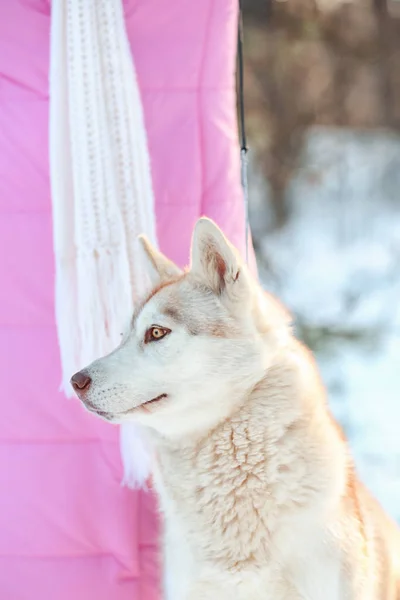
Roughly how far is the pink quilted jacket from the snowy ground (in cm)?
57

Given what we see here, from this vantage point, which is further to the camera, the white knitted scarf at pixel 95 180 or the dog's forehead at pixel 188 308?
the white knitted scarf at pixel 95 180

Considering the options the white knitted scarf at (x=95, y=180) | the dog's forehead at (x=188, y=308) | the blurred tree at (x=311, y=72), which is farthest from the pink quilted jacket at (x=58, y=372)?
the blurred tree at (x=311, y=72)

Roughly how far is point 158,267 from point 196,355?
0.21m

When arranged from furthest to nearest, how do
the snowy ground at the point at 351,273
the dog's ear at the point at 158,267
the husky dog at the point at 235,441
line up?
1. the snowy ground at the point at 351,273
2. the dog's ear at the point at 158,267
3. the husky dog at the point at 235,441

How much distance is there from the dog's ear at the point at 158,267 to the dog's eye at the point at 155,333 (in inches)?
5.4

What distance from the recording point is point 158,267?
104cm

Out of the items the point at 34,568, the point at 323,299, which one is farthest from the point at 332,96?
the point at 34,568

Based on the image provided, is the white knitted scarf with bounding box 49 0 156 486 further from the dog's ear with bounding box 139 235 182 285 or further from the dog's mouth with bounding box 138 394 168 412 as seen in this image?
the dog's mouth with bounding box 138 394 168 412

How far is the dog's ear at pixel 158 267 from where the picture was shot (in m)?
1.03

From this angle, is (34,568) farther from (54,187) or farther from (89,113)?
(89,113)

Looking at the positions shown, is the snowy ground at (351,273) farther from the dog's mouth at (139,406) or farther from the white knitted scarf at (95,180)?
the dog's mouth at (139,406)

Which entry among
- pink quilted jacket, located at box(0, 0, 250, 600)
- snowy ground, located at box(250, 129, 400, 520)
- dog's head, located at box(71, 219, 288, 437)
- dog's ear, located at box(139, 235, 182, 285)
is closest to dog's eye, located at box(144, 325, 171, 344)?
dog's head, located at box(71, 219, 288, 437)

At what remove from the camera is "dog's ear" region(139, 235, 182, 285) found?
3.38 ft

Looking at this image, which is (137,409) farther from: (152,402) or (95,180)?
(95,180)
